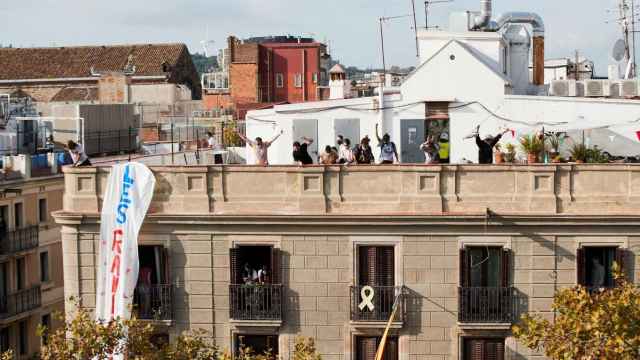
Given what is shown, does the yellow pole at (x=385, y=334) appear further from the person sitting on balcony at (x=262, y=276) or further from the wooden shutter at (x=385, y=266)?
the person sitting on balcony at (x=262, y=276)

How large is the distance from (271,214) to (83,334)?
6.26 m

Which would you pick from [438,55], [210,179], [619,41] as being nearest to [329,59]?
[619,41]

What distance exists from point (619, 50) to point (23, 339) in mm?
25363

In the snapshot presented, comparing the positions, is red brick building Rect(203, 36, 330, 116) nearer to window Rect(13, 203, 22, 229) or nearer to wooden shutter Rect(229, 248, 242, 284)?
window Rect(13, 203, 22, 229)

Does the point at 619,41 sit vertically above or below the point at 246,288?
above

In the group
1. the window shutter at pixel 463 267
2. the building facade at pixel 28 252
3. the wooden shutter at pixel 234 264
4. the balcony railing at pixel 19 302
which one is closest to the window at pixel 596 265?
the window shutter at pixel 463 267

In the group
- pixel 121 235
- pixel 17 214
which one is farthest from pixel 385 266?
pixel 17 214

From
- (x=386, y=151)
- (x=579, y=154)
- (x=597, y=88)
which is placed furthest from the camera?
(x=597, y=88)

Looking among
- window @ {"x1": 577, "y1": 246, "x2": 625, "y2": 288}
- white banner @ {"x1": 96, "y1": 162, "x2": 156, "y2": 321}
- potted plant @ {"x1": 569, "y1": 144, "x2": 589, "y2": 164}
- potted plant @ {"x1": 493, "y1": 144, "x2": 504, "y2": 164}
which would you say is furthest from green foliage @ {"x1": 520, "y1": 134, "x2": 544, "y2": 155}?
white banner @ {"x1": 96, "y1": 162, "x2": 156, "y2": 321}

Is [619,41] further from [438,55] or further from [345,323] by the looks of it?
[345,323]

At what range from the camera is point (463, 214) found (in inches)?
1192

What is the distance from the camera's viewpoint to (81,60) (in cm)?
10175

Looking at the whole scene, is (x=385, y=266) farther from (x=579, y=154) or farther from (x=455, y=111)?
(x=455, y=111)

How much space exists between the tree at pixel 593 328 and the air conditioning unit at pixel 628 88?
54.5 ft
